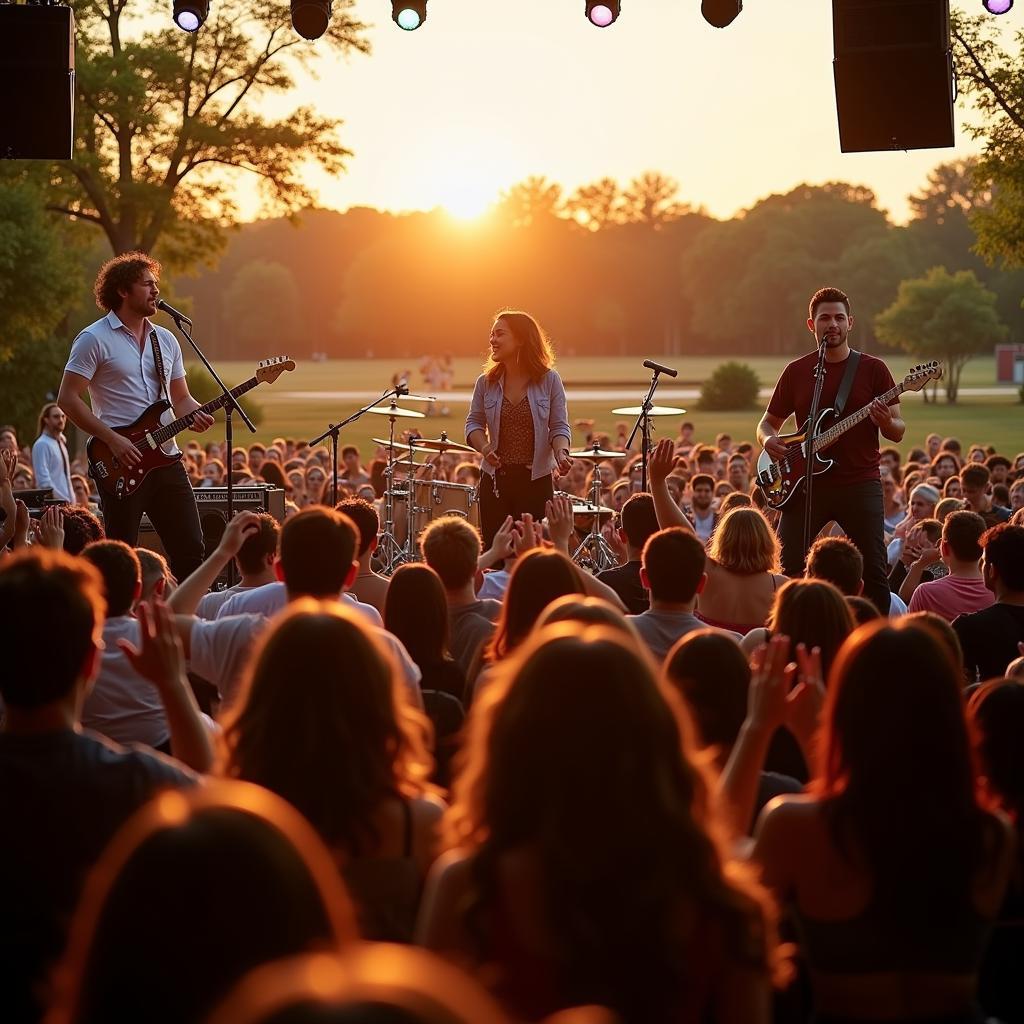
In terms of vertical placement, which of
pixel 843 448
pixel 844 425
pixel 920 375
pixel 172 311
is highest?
pixel 172 311

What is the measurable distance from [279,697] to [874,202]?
129 m

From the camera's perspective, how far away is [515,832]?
7.56ft

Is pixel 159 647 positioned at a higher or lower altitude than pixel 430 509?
higher

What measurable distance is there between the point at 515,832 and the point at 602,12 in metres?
9.13

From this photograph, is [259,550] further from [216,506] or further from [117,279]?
[216,506]

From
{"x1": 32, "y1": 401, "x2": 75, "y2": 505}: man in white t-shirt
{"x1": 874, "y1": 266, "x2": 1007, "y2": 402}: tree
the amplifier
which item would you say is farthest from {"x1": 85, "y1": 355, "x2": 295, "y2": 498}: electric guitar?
{"x1": 874, "y1": 266, "x2": 1007, "y2": 402}: tree

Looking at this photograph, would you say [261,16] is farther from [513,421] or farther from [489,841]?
[489,841]

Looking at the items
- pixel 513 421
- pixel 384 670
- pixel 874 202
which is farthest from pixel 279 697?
pixel 874 202

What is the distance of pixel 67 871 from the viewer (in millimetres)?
2691

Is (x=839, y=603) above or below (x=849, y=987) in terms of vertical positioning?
above

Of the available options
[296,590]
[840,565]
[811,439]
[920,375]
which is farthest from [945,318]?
[296,590]

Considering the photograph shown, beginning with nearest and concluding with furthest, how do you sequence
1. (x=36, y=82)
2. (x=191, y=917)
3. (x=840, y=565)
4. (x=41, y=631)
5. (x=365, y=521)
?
(x=191, y=917)
(x=41, y=631)
(x=840, y=565)
(x=365, y=521)
(x=36, y=82)

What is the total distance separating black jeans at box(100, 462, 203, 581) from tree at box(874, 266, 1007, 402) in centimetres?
6779

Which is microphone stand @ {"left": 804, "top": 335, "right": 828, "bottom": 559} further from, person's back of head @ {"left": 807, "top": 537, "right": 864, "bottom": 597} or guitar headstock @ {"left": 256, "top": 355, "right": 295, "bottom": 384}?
guitar headstock @ {"left": 256, "top": 355, "right": 295, "bottom": 384}
